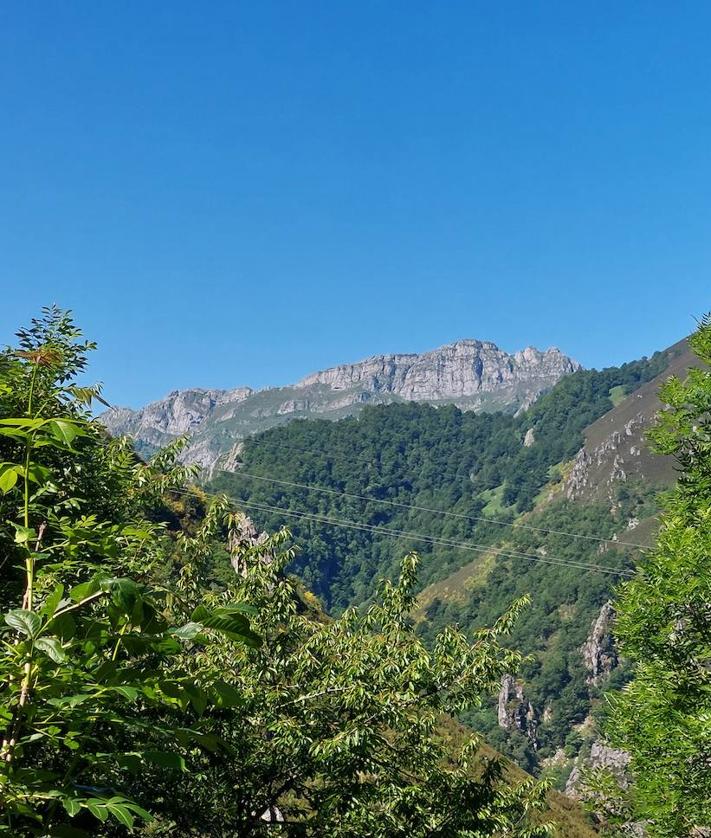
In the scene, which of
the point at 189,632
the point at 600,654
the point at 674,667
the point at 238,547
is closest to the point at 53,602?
the point at 189,632

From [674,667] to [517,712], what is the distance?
532 feet

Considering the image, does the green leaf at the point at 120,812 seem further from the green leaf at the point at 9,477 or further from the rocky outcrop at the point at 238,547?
the rocky outcrop at the point at 238,547

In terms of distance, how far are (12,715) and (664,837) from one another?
1410 centimetres

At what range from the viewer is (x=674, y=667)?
41.8ft

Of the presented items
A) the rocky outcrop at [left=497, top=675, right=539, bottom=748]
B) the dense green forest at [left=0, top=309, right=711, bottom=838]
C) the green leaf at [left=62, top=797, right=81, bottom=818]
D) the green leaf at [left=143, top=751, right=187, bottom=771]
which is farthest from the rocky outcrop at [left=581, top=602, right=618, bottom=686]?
the green leaf at [left=62, top=797, right=81, bottom=818]

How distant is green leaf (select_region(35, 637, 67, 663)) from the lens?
6.03ft

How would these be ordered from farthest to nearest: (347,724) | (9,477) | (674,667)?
(674,667), (347,724), (9,477)

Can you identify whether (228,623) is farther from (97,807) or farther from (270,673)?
(270,673)

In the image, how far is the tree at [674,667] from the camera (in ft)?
37.7

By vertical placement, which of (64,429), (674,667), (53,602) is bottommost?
(674,667)

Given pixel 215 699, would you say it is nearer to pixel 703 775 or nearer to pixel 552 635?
pixel 703 775

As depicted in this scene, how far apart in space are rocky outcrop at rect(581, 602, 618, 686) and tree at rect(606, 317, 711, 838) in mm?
160178

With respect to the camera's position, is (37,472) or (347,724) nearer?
(37,472)

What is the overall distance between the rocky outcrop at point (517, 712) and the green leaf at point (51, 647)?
6526 inches
